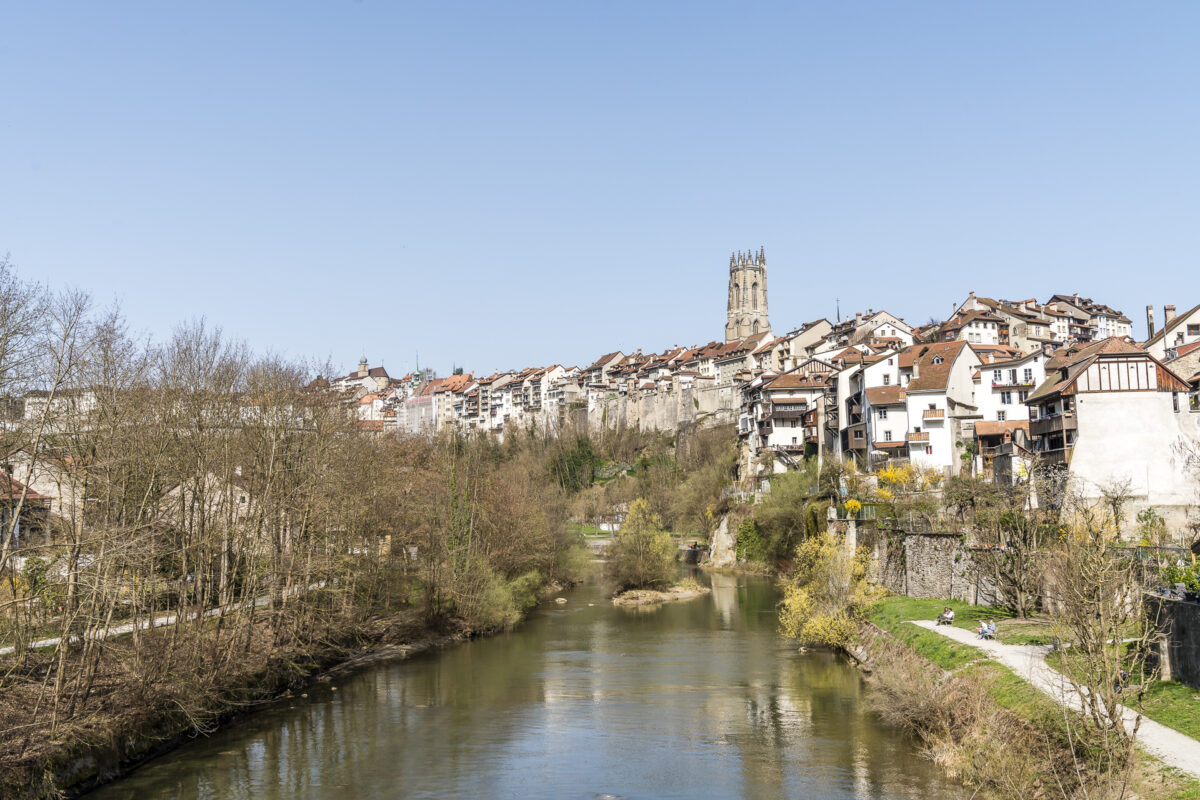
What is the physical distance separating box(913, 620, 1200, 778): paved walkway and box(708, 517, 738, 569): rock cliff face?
1494 inches

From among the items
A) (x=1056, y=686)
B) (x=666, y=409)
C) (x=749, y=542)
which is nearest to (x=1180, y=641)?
(x=1056, y=686)

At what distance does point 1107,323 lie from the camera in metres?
113

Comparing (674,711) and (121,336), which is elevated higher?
(121,336)

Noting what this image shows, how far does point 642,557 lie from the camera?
195ft

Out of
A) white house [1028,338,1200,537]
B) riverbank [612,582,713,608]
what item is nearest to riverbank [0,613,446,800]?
riverbank [612,582,713,608]

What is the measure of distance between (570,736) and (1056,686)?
1261 centimetres

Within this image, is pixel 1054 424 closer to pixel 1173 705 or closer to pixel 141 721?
pixel 1173 705

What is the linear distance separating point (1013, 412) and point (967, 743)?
4721cm

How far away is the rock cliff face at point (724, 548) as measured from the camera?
74.4 meters

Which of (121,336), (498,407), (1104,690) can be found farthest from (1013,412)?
(498,407)

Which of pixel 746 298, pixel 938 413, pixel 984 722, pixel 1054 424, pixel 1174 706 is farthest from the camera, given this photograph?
pixel 746 298

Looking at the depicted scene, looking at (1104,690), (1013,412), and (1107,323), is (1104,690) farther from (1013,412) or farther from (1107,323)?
(1107,323)

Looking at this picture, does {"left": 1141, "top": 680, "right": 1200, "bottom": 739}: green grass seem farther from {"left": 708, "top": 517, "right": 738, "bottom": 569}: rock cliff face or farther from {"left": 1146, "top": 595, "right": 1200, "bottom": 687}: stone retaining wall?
{"left": 708, "top": 517, "right": 738, "bottom": 569}: rock cliff face

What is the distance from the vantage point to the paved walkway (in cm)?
1865
